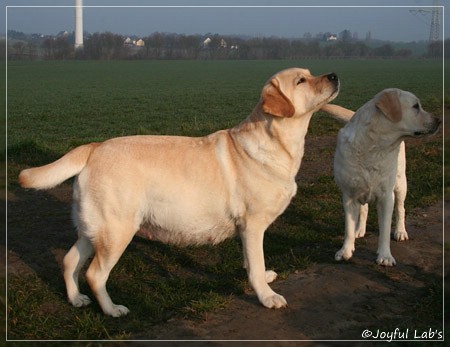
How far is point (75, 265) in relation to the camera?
16.2ft

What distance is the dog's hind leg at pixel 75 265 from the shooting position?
4930 millimetres

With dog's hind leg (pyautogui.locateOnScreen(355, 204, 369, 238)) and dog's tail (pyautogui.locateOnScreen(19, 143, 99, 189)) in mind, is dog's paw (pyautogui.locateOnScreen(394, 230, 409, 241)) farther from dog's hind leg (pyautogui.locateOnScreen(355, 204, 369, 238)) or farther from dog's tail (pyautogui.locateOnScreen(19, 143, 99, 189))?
dog's tail (pyautogui.locateOnScreen(19, 143, 99, 189))

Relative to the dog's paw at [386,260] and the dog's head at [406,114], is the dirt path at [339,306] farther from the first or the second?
the dog's head at [406,114]

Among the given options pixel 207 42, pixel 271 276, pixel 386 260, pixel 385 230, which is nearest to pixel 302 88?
pixel 271 276

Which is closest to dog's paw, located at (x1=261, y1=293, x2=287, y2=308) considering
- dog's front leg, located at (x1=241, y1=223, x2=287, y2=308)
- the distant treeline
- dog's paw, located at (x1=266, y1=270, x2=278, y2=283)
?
dog's front leg, located at (x1=241, y1=223, x2=287, y2=308)

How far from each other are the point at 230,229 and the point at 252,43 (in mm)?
5167

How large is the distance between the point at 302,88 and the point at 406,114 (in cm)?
164

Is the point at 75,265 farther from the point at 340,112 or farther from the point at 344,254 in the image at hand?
the point at 340,112

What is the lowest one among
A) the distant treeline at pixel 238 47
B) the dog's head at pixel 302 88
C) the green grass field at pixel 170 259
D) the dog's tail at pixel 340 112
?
the green grass field at pixel 170 259

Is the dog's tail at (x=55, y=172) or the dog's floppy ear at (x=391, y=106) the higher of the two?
the dog's floppy ear at (x=391, y=106)

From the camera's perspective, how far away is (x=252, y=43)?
934 centimetres

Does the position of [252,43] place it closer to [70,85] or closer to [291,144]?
[291,144]

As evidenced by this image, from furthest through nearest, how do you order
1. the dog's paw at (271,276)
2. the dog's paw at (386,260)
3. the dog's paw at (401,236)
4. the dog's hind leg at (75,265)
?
1. the dog's paw at (401,236)
2. the dog's paw at (386,260)
3. the dog's paw at (271,276)
4. the dog's hind leg at (75,265)

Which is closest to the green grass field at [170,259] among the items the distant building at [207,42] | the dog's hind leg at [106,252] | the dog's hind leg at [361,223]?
the dog's hind leg at [106,252]
